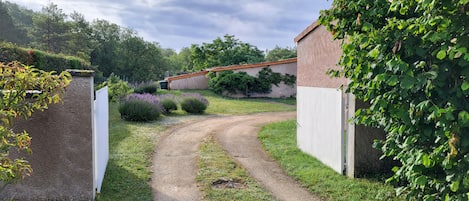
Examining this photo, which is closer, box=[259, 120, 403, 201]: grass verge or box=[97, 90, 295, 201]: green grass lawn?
box=[259, 120, 403, 201]: grass verge

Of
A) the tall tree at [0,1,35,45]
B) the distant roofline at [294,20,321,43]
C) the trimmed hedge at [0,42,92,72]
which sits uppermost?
the tall tree at [0,1,35,45]

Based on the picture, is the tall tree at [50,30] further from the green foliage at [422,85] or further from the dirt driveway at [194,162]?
the green foliage at [422,85]

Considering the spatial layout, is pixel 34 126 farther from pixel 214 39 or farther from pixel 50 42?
pixel 214 39

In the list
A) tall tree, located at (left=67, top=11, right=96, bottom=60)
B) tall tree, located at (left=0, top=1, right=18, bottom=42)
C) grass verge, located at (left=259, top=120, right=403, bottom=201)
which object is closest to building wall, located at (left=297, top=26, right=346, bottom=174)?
grass verge, located at (left=259, top=120, right=403, bottom=201)

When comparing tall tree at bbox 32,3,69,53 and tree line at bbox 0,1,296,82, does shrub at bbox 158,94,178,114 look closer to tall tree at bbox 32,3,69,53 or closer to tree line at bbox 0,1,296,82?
tree line at bbox 0,1,296,82

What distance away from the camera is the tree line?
35062 millimetres

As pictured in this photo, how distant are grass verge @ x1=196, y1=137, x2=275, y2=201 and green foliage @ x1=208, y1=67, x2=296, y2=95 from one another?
19830 millimetres

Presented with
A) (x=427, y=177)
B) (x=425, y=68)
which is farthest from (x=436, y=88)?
(x=427, y=177)

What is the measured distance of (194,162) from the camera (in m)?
7.85

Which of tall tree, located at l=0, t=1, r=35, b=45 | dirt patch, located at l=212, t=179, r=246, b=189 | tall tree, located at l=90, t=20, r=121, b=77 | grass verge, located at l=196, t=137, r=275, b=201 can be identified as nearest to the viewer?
grass verge, located at l=196, t=137, r=275, b=201

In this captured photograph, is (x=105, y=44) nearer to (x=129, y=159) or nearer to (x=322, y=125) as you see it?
(x=129, y=159)

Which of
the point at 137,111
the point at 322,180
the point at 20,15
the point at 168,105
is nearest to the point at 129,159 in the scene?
the point at 322,180

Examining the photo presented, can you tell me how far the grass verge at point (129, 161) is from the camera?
224 inches

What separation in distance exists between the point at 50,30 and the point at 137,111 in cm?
2801
